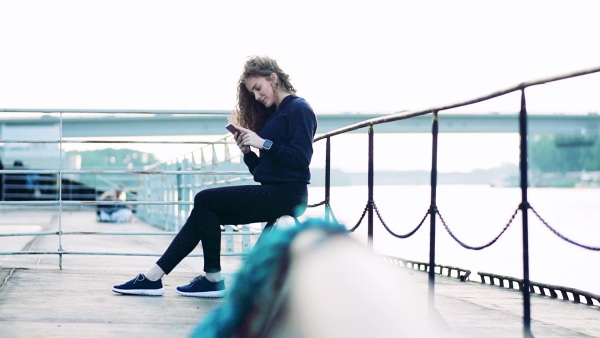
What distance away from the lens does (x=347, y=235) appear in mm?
1014

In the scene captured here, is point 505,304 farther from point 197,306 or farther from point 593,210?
point 593,210

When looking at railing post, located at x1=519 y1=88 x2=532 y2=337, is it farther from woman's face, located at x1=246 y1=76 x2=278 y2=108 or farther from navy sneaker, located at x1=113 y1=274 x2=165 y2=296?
navy sneaker, located at x1=113 y1=274 x2=165 y2=296

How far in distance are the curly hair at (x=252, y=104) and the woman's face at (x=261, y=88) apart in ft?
0.09

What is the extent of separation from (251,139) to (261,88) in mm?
301

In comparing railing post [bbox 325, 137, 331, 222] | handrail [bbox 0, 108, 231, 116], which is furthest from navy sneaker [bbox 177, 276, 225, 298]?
handrail [bbox 0, 108, 231, 116]

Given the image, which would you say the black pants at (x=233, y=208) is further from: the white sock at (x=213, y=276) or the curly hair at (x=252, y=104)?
the curly hair at (x=252, y=104)

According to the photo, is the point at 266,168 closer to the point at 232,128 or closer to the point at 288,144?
the point at 288,144

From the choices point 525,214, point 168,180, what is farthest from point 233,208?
point 168,180

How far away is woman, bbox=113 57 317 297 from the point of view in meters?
4.00

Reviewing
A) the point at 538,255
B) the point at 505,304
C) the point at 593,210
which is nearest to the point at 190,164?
the point at 505,304

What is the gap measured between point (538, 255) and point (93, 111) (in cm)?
1635

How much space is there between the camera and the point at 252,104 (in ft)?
14.2

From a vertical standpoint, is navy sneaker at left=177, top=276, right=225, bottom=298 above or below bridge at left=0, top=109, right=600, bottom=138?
below

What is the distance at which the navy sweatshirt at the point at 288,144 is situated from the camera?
156 inches
